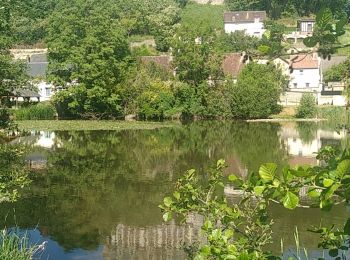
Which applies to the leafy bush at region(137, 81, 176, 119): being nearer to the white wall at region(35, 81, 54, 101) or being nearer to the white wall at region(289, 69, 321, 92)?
the white wall at region(35, 81, 54, 101)

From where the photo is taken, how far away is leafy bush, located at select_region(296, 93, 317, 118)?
38844mm

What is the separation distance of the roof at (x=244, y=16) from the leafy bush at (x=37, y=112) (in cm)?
3678

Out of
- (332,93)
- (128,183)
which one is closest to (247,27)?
(332,93)

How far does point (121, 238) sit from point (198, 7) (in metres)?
72.3

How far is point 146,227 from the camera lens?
1103 centimetres

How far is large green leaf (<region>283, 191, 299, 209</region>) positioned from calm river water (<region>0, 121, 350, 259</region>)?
2.62 ft

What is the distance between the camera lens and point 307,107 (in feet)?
128

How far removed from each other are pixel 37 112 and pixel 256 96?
50.9 ft

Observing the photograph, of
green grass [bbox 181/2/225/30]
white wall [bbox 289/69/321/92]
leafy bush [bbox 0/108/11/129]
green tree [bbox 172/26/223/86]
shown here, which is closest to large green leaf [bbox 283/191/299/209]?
leafy bush [bbox 0/108/11/129]

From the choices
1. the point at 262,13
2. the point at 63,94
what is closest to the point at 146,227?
the point at 63,94

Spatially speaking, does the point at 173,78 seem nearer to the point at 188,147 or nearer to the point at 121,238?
the point at 188,147

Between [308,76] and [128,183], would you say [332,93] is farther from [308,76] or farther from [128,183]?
[128,183]

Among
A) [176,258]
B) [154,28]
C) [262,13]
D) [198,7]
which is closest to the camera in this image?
[176,258]

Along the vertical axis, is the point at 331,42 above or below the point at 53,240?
above
